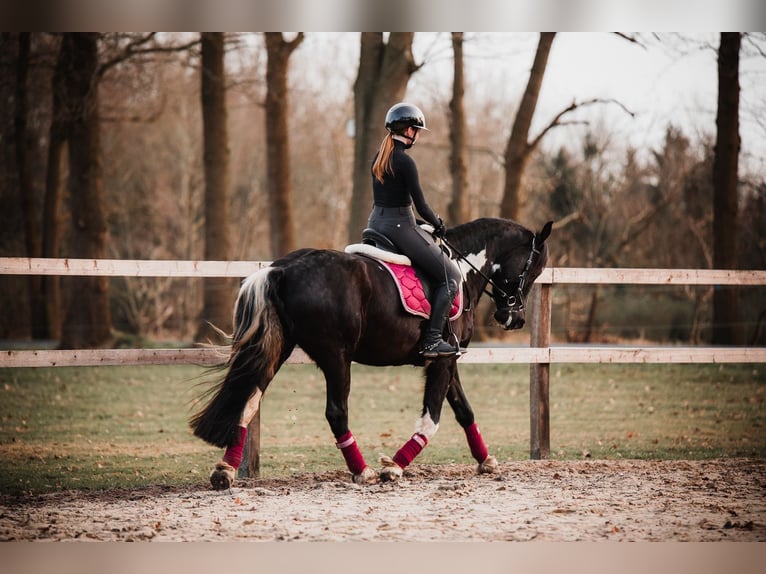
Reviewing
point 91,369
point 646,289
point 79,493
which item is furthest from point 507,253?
point 646,289

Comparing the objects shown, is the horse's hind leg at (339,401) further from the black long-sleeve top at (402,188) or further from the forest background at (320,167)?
the forest background at (320,167)

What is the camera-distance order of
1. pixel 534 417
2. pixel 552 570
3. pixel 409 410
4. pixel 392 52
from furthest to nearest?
pixel 392 52 → pixel 409 410 → pixel 534 417 → pixel 552 570

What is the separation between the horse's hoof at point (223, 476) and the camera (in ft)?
20.2

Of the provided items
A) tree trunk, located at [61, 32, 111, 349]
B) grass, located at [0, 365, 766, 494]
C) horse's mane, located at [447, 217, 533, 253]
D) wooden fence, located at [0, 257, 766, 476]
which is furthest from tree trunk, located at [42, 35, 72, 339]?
horse's mane, located at [447, 217, 533, 253]

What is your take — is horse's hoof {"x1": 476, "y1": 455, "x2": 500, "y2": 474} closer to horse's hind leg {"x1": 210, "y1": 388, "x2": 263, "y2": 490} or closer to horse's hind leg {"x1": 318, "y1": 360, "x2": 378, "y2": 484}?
horse's hind leg {"x1": 318, "y1": 360, "x2": 378, "y2": 484}

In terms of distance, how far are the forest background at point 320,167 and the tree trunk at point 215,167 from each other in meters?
0.04

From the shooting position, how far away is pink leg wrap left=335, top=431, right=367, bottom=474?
6367 millimetres

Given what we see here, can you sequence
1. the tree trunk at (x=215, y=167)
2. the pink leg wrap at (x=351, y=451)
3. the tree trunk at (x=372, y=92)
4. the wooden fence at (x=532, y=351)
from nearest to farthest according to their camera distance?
the pink leg wrap at (x=351, y=451)
the wooden fence at (x=532, y=351)
the tree trunk at (x=372, y=92)
the tree trunk at (x=215, y=167)

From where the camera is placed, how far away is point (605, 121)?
24750 mm

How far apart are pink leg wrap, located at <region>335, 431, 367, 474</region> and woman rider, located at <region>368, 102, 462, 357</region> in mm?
846

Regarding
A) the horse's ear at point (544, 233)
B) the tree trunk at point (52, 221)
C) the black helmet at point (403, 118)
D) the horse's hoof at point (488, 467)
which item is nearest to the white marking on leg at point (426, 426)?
the horse's hoof at point (488, 467)

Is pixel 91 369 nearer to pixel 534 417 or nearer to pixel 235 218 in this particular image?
pixel 534 417

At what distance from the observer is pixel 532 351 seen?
25.8 ft

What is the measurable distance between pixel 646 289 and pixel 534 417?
1395 centimetres
